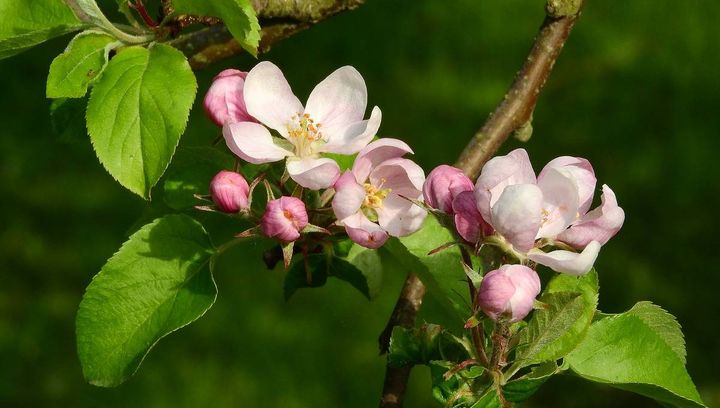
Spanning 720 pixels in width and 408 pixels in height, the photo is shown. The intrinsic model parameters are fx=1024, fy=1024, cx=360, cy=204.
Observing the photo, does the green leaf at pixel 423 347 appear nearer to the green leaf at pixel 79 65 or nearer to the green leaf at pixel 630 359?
the green leaf at pixel 630 359

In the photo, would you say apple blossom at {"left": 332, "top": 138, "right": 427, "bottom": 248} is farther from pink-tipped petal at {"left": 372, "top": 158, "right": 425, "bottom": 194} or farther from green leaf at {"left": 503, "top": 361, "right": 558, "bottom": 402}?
green leaf at {"left": 503, "top": 361, "right": 558, "bottom": 402}

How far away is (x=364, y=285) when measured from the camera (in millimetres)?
1580

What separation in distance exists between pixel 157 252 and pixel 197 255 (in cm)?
5

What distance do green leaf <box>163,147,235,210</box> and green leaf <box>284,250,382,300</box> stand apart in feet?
0.61

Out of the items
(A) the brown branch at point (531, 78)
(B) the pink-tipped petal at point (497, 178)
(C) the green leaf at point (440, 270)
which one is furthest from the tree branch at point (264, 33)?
(B) the pink-tipped petal at point (497, 178)

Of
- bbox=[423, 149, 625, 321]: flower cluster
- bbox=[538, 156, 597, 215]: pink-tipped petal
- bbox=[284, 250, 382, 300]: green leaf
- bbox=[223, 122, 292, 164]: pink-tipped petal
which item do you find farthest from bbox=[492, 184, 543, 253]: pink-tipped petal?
bbox=[284, 250, 382, 300]: green leaf

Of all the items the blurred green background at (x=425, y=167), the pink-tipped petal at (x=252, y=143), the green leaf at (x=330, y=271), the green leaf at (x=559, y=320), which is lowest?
the blurred green background at (x=425, y=167)

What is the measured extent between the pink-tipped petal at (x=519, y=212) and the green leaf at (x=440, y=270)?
22 centimetres

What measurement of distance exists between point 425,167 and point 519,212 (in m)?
2.39

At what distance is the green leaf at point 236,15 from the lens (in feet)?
4.09

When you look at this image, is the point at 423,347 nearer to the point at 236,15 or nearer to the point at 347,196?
the point at 347,196

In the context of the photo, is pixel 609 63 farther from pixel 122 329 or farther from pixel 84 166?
pixel 122 329

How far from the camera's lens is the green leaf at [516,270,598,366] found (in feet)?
3.81

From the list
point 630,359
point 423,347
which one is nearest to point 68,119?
point 423,347
